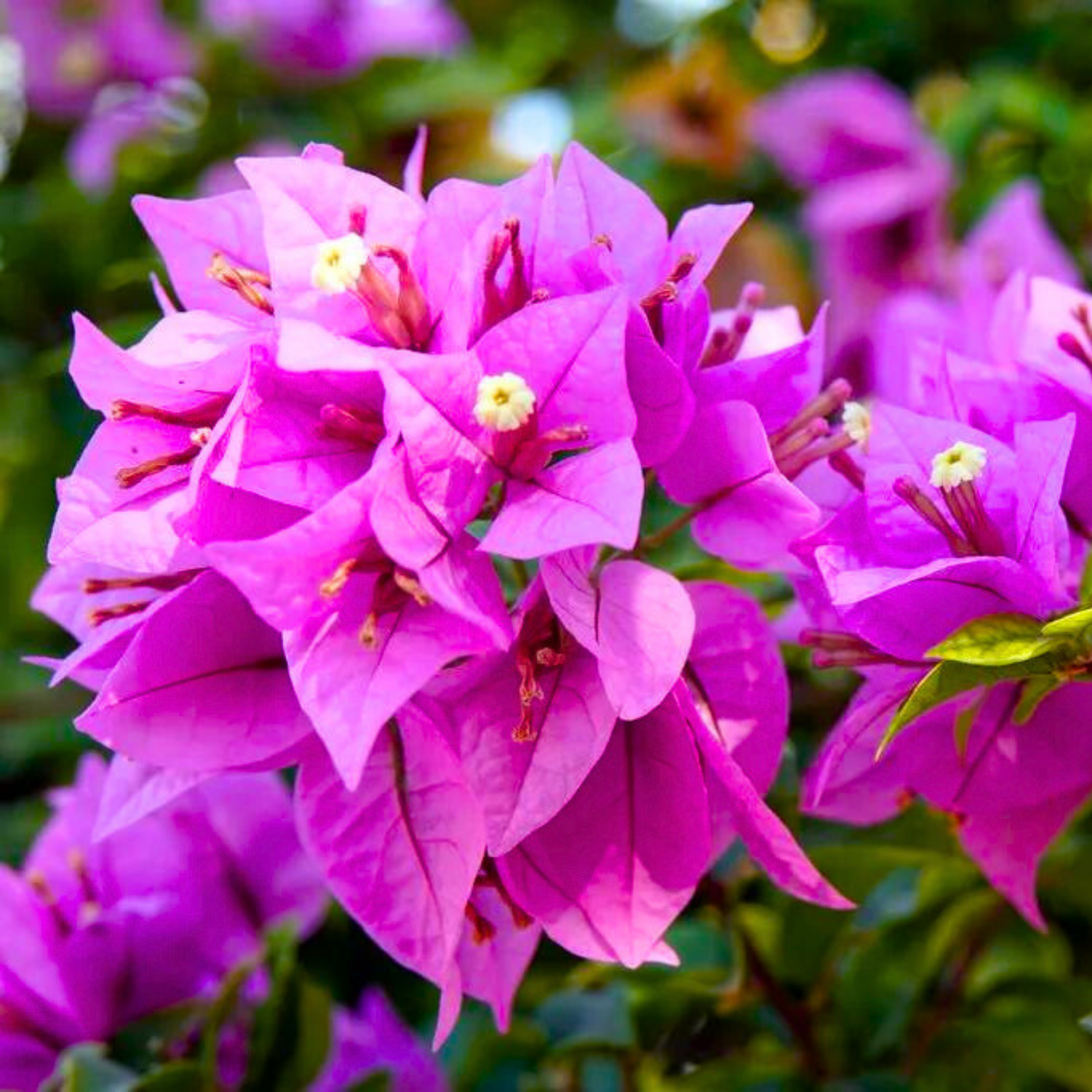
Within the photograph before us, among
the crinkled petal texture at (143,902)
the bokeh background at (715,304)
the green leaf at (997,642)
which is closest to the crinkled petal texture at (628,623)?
the green leaf at (997,642)

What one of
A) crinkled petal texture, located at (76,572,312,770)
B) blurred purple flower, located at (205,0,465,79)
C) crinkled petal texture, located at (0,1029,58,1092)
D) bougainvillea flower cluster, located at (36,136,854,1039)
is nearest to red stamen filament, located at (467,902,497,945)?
bougainvillea flower cluster, located at (36,136,854,1039)

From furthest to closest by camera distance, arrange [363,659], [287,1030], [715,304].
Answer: [715,304]
[287,1030]
[363,659]

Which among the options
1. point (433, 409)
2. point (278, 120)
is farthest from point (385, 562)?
point (278, 120)

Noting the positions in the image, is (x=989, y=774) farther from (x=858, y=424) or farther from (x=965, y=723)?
(x=858, y=424)

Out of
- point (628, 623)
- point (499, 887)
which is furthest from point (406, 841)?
point (628, 623)

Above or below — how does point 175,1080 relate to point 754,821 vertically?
below

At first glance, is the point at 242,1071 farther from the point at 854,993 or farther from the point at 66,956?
the point at 854,993

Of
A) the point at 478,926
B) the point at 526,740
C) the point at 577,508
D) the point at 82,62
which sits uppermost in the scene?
the point at 577,508

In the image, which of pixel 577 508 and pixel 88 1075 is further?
pixel 88 1075
